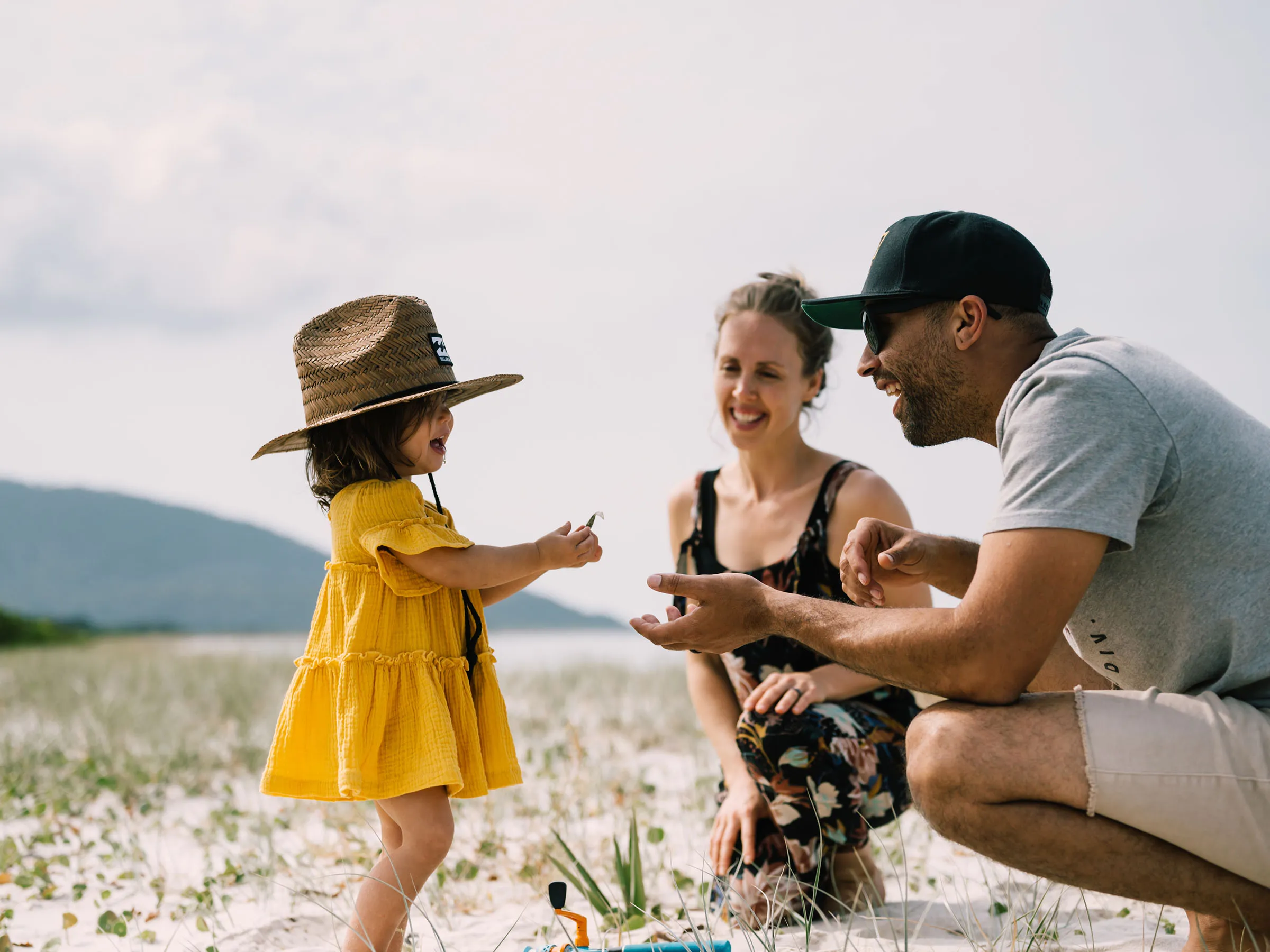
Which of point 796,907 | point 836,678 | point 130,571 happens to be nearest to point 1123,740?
point 836,678

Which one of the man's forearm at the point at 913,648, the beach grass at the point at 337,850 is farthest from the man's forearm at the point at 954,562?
the beach grass at the point at 337,850

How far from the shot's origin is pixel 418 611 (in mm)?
2920

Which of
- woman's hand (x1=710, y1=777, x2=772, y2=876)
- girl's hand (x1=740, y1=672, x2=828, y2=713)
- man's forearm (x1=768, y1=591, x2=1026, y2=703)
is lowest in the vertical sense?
woman's hand (x1=710, y1=777, x2=772, y2=876)

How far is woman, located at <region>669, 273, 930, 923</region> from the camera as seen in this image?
3213 millimetres

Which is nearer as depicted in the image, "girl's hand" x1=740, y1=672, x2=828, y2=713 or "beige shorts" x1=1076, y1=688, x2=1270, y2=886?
"beige shorts" x1=1076, y1=688, x2=1270, y2=886

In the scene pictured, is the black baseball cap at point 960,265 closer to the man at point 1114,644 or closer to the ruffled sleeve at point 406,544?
the man at point 1114,644

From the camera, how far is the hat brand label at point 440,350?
10.1ft

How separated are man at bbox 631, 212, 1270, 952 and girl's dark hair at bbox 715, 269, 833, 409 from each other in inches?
57.7

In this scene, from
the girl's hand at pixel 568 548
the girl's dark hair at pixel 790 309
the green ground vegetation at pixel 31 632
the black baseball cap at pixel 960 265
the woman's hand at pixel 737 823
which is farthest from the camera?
the green ground vegetation at pixel 31 632

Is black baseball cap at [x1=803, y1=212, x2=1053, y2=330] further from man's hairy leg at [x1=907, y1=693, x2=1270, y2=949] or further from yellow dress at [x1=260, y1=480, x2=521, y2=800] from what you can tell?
yellow dress at [x1=260, y1=480, x2=521, y2=800]

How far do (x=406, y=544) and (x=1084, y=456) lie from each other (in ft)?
5.36

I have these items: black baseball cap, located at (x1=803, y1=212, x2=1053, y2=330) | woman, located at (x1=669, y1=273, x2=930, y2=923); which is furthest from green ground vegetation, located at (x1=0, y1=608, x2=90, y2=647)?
black baseball cap, located at (x1=803, y1=212, x2=1053, y2=330)

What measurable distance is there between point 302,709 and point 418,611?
41 cm

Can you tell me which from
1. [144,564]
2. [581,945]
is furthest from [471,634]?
[144,564]
